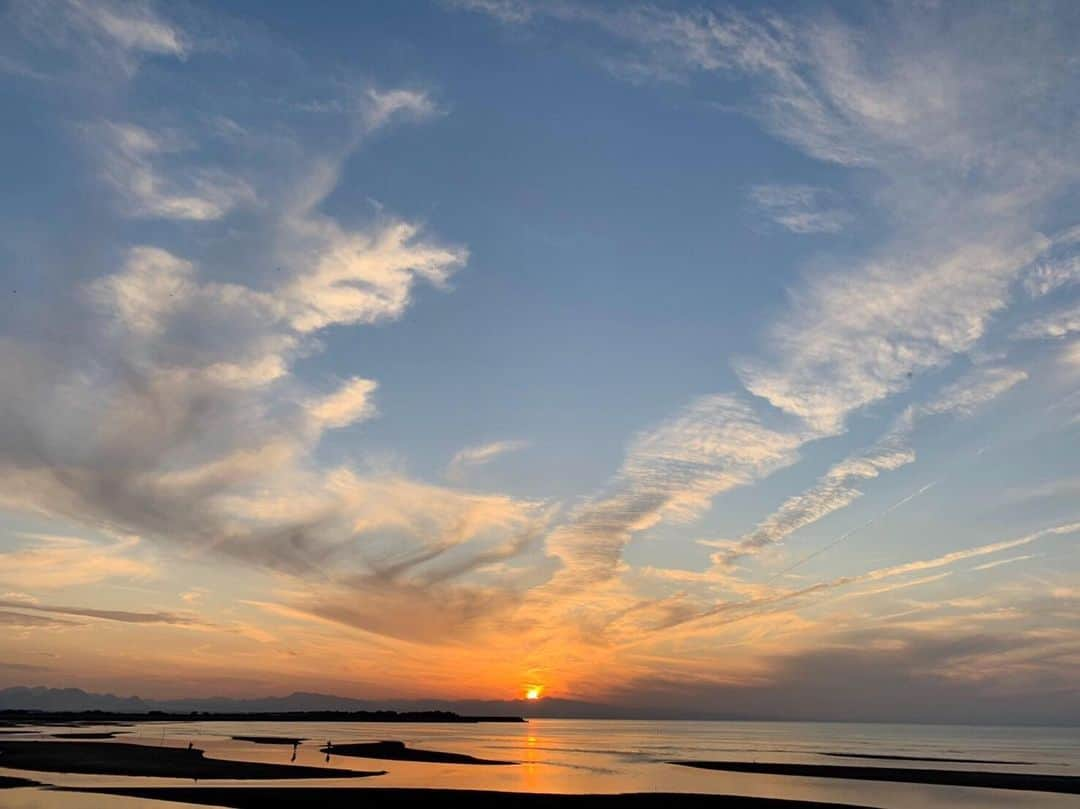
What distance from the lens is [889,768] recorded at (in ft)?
300

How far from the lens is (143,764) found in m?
69.6

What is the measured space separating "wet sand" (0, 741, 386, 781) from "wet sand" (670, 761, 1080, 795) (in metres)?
42.8

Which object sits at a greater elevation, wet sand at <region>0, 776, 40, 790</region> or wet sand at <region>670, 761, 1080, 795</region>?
wet sand at <region>0, 776, 40, 790</region>

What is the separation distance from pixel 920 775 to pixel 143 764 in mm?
75993

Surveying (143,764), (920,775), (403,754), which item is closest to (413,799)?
(143,764)

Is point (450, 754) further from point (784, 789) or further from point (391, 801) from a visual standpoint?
point (391, 801)

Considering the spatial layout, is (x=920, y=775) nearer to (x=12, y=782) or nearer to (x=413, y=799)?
(x=413, y=799)

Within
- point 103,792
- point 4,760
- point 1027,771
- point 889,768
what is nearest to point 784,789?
point 889,768

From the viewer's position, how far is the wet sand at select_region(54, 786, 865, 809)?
47312 millimetres

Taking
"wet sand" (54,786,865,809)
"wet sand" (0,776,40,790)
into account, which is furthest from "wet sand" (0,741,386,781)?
"wet sand" (54,786,865,809)

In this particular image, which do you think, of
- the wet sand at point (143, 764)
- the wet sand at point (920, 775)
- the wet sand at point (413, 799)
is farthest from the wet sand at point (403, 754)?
the wet sand at point (413, 799)

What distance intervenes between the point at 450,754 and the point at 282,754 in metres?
20.1

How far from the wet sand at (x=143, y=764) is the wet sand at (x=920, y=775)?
42.8 m

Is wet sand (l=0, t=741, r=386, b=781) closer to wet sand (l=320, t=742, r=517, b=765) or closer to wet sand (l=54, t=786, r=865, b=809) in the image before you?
wet sand (l=54, t=786, r=865, b=809)
